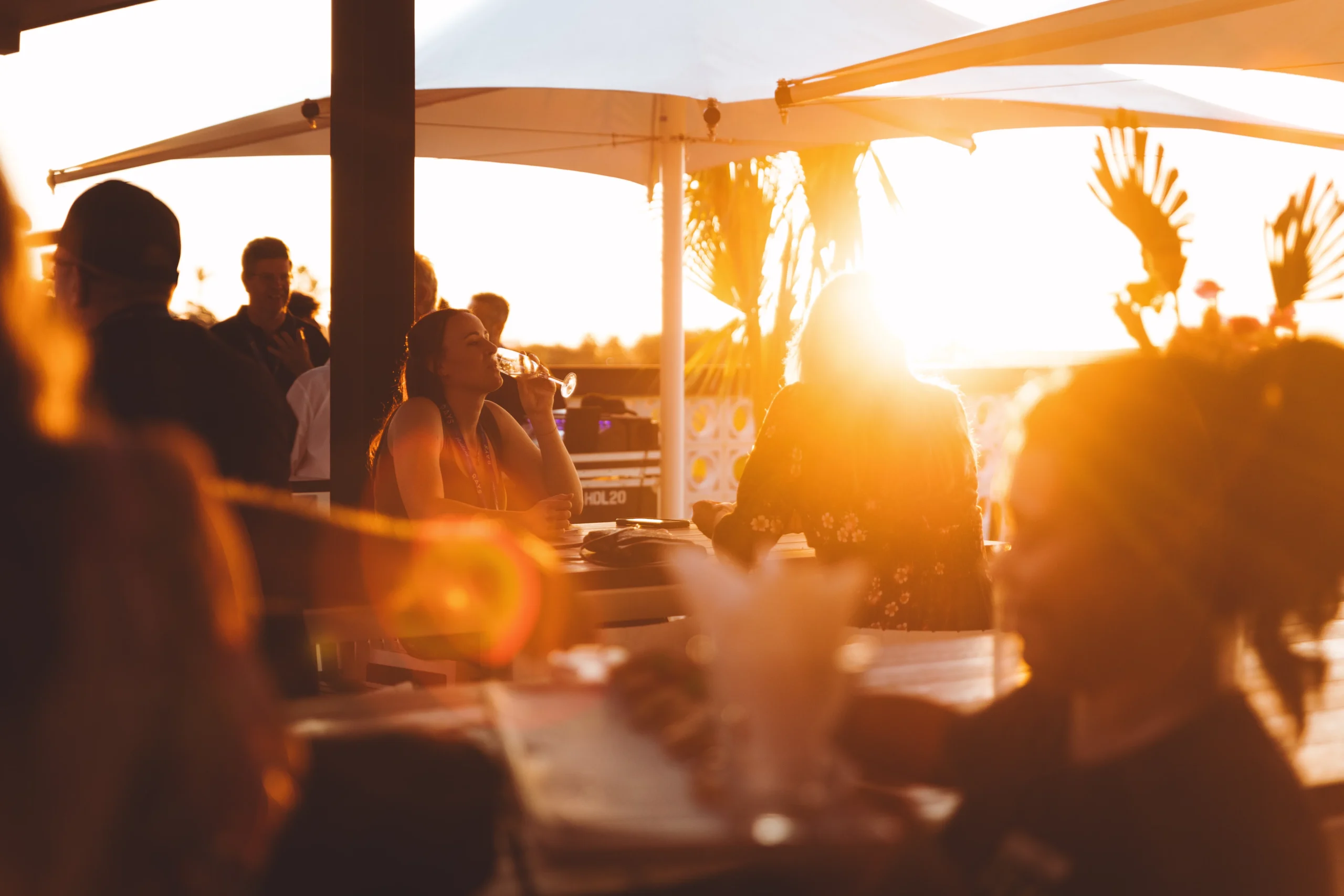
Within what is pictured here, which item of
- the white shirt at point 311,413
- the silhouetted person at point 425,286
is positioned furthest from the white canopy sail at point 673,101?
the white shirt at point 311,413

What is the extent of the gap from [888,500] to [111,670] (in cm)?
226

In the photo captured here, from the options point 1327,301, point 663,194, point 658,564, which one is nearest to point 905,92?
point 663,194

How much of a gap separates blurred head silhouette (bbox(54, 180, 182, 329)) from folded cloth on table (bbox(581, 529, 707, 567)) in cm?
124

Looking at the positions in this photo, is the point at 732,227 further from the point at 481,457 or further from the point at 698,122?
the point at 481,457

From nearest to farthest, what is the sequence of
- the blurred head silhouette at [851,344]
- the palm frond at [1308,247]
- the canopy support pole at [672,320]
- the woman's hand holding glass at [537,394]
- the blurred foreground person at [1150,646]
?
the blurred foreground person at [1150,646] < the palm frond at [1308,247] < the blurred head silhouette at [851,344] < the woman's hand holding glass at [537,394] < the canopy support pole at [672,320]

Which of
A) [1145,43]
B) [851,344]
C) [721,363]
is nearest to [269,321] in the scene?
[851,344]

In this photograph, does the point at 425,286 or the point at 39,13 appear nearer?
the point at 39,13

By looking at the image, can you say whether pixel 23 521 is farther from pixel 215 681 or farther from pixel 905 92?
pixel 905 92

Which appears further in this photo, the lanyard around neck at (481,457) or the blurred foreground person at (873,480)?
the lanyard around neck at (481,457)

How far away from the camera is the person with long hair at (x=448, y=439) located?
3.14 meters

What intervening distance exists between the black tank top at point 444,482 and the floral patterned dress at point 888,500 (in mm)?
833

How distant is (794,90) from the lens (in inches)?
164

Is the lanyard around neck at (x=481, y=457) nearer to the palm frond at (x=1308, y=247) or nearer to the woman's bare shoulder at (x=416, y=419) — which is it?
the woman's bare shoulder at (x=416, y=419)

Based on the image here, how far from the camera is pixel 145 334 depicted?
6.51 feet
